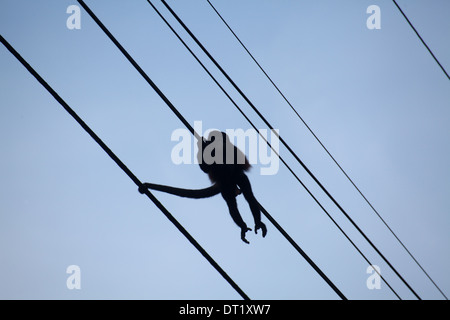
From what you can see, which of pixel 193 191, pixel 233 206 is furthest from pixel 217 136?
pixel 233 206

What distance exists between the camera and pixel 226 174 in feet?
20.0

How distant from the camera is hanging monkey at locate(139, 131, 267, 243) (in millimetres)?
5949

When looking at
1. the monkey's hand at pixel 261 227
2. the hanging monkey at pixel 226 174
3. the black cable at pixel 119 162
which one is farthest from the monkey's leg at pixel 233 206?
the black cable at pixel 119 162

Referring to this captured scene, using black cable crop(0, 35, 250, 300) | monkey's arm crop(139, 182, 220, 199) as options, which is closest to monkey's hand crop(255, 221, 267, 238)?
monkey's arm crop(139, 182, 220, 199)

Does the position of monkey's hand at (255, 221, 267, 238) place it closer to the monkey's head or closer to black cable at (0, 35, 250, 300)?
the monkey's head

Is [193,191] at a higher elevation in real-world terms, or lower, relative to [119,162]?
lower

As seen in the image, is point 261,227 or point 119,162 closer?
point 119,162

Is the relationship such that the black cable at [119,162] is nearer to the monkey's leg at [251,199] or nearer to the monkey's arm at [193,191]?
the monkey's arm at [193,191]

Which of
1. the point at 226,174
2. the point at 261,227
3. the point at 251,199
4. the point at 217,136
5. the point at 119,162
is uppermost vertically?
the point at 119,162

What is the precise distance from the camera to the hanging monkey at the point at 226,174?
595 centimetres

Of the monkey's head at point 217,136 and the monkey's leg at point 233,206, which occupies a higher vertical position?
the monkey's head at point 217,136

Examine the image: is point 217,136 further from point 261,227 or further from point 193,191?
point 261,227
